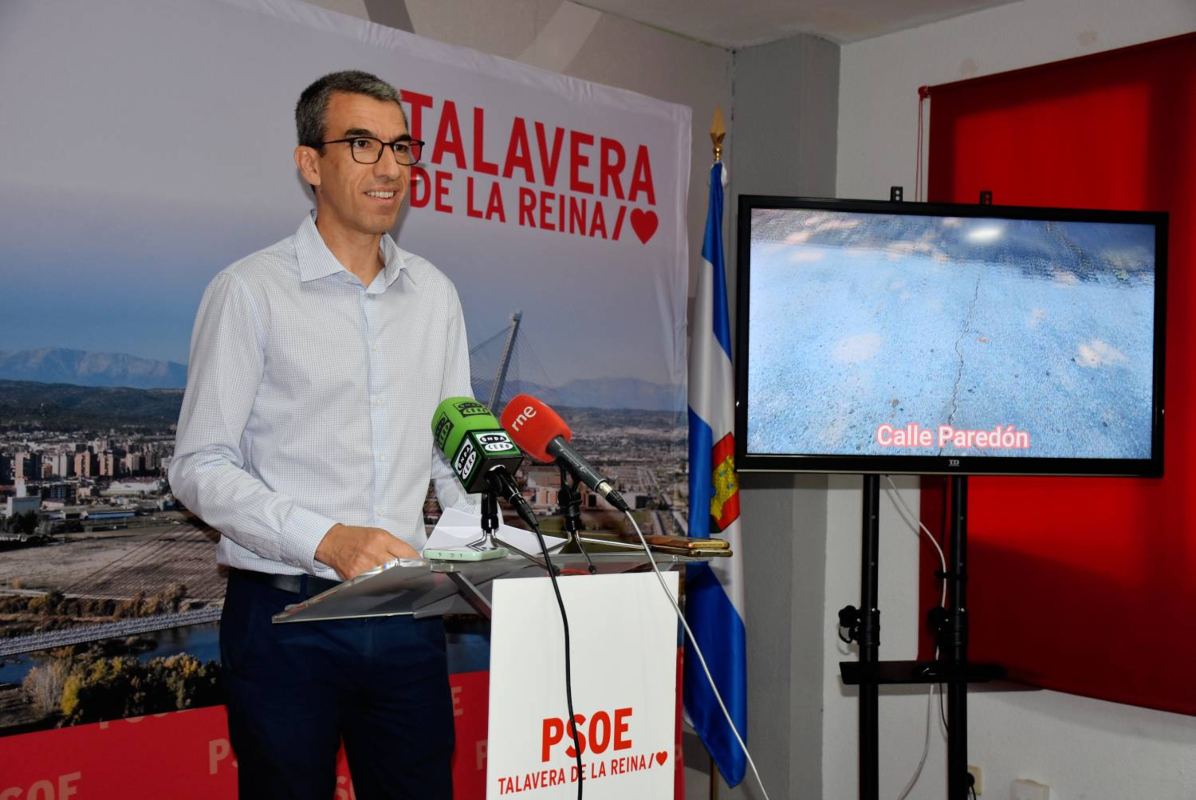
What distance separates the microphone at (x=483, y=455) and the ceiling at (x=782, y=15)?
2.71 m

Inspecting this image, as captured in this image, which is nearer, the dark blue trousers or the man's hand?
the man's hand

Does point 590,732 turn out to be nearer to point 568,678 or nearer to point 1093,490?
point 568,678

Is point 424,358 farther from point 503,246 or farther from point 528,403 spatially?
point 503,246

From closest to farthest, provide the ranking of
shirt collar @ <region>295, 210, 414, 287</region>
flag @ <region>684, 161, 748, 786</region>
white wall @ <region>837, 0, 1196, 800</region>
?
shirt collar @ <region>295, 210, 414, 287</region> → white wall @ <region>837, 0, 1196, 800</region> → flag @ <region>684, 161, 748, 786</region>

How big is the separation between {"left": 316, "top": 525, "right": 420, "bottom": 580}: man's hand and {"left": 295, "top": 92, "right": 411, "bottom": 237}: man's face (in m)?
0.71

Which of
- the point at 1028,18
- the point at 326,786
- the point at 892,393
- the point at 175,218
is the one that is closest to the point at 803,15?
the point at 1028,18

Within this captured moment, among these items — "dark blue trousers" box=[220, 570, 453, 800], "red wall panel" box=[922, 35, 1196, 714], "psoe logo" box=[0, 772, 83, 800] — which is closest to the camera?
"dark blue trousers" box=[220, 570, 453, 800]

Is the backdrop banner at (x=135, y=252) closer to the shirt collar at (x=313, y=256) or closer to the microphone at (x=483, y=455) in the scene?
the shirt collar at (x=313, y=256)

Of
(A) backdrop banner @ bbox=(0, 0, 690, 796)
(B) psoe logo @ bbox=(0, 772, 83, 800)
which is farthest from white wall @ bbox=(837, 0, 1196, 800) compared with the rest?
(B) psoe logo @ bbox=(0, 772, 83, 800)

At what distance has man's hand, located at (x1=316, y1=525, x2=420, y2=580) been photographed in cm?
158

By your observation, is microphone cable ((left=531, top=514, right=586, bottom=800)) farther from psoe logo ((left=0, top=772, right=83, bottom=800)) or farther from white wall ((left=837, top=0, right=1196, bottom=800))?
white wall ((left=837, top=0, right=1196, bottom=800))

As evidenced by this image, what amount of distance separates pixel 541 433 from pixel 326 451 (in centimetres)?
63

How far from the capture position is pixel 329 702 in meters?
2.00

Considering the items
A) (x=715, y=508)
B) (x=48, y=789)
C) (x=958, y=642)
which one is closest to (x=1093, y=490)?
(x=958, y=642)
